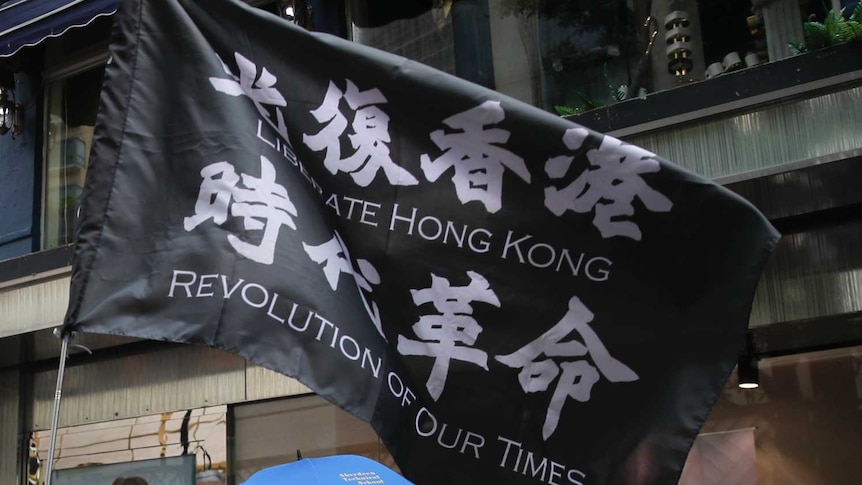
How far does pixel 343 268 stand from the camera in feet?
11.5

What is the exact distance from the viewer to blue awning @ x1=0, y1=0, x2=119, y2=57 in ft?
30.4

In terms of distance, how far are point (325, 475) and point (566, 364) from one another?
2713mm

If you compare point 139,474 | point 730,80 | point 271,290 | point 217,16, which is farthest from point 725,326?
point 139,474

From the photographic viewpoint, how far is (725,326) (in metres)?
3.20

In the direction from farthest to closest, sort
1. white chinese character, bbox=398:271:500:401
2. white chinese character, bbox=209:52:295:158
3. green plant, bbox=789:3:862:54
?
1. green plant, bbox=789:3:862:54
2. white chinese character, bbox=209:52:295:158
3. white chinese character, bbox=398:271:500:401

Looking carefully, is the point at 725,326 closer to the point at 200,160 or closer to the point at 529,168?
the point at 529,168

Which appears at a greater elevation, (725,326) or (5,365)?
(5,365)

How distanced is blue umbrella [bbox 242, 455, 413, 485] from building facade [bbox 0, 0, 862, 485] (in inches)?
101

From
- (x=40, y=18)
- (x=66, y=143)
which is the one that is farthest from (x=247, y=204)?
(x=66, y=143)

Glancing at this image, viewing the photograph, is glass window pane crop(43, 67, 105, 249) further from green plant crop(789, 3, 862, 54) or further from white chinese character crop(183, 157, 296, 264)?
white chinese character crop(183, 157, 296, 264)

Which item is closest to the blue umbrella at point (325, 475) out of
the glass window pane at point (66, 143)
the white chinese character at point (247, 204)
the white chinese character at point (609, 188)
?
the white chinese character at point (247, 204)

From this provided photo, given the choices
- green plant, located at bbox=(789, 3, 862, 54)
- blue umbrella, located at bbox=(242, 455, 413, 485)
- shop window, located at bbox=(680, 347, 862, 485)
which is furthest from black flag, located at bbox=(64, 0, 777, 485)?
shop window, located at bbox=(680, 347, 862, 485)

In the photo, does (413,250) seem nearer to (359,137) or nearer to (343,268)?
(343,268)

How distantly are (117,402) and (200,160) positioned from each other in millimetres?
7030
